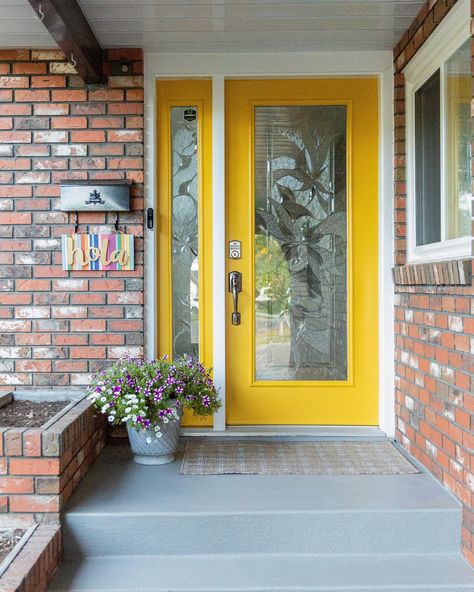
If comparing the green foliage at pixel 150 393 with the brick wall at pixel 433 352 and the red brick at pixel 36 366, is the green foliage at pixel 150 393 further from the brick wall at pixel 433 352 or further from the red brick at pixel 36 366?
the brick wall at pixel 433 352

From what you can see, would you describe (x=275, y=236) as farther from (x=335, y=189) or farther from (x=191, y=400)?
(x=191, y=400)

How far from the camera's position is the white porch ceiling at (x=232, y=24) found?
2.48 metres

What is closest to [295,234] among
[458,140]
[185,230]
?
[185,230]

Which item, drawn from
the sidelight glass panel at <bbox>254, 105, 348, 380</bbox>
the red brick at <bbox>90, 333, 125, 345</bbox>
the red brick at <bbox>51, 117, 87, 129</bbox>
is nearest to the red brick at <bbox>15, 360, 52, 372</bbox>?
Answer: the red brick at <bbox>90, 333, 125, 345</bbox>

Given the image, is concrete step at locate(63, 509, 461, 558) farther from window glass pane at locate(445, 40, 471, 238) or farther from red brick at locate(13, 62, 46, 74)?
red brick at locate(13, 62, 46, 74)

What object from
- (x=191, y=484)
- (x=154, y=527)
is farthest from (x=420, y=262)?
(x=154, y=527)

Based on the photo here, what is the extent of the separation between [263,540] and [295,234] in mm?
1629

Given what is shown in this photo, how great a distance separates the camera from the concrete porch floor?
192cm

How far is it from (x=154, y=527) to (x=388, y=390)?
1.50 meters

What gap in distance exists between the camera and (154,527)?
2051 mm

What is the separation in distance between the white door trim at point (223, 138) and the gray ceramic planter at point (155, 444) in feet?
1.57

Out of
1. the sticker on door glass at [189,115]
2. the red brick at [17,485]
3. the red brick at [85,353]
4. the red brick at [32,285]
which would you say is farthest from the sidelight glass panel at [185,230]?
the red brick at [17,485]

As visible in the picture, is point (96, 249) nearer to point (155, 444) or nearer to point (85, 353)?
point (85, 353)

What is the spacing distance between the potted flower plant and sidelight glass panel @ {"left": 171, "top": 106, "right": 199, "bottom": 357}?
346 millimetres
